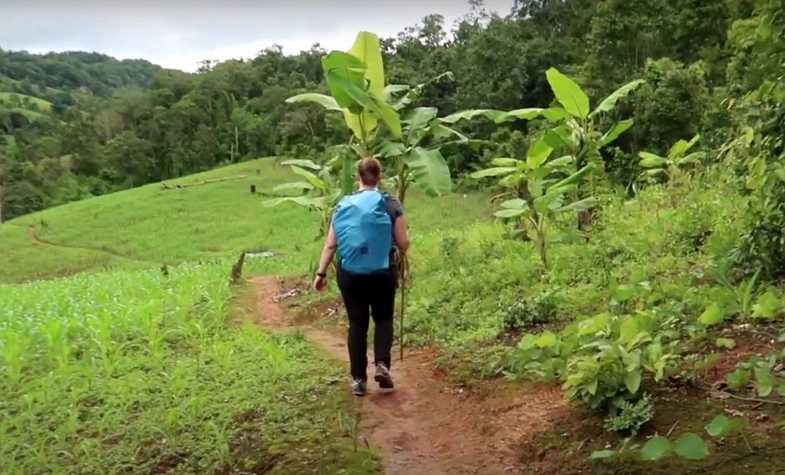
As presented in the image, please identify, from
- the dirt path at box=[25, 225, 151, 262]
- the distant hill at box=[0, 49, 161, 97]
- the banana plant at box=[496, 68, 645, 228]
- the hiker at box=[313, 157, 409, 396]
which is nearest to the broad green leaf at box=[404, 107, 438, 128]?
the banana plant at box=[496, 68, 645, 228]

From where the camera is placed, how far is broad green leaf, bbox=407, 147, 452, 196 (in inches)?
245

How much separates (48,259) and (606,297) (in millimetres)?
30385

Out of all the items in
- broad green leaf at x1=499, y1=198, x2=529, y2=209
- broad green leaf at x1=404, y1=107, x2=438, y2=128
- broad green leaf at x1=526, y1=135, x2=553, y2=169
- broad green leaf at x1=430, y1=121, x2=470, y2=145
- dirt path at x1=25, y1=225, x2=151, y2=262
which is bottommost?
dirt path at x1=25, y1=225, x2=151, y2=262

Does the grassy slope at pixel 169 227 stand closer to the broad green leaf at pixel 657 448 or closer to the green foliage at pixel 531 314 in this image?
the green foliage at pixel 531 314

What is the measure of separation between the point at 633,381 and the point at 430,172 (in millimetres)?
3240

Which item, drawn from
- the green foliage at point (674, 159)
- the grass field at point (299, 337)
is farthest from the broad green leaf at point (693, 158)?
the grass field at point (299, 337)

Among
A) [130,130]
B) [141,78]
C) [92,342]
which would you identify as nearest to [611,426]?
[92,342]

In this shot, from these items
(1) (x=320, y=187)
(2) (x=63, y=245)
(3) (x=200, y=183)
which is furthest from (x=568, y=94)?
(3) (x=200, y=183)

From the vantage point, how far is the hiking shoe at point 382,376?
495 cm

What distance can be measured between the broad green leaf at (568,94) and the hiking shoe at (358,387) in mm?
Answer: 3948

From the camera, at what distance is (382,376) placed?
4949 millimetres

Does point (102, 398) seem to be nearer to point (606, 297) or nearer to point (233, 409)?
point (233, 409)

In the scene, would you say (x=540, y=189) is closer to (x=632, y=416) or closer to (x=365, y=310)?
(x=365, y=310)

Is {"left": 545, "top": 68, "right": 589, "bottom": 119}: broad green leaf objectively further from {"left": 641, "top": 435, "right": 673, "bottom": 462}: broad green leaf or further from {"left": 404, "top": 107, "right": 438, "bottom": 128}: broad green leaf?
{"left": 641, "top": 435, "right": 673, "bottom": 462}: broad green leaf
